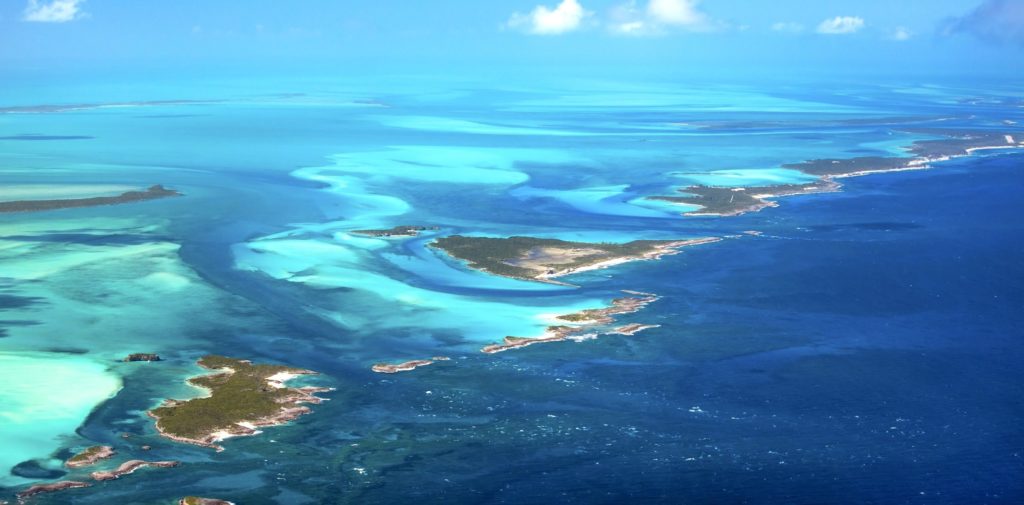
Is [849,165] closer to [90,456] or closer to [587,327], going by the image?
[587,327]

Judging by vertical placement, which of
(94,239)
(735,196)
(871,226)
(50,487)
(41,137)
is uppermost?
(41,137)

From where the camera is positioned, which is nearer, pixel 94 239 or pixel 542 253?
pixel 542 253

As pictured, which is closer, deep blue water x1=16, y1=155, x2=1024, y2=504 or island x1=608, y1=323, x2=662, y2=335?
deep blue water x1=16, y1=155, x2=1024, y2=504

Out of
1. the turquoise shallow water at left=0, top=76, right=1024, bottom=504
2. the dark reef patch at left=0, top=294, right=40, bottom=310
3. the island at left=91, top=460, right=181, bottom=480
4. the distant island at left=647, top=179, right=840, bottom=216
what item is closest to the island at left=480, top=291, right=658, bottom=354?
the turquoise shallow water at left=0, top=76, right=1024, bottom=504

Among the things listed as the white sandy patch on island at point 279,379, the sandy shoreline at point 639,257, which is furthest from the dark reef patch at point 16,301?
the sandy shoreline at point 639,257

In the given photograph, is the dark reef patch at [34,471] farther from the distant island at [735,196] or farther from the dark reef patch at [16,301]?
the distant island at [735,196]

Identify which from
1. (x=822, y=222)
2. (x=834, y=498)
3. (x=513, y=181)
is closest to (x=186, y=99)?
(x=513, y=181)

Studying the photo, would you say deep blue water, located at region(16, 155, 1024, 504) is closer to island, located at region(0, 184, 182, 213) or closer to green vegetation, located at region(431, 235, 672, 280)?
green vegetation, located at region(431, 235, 672, 280)

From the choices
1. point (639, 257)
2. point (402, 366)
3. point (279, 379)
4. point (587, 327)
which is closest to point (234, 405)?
point (279, 379)
